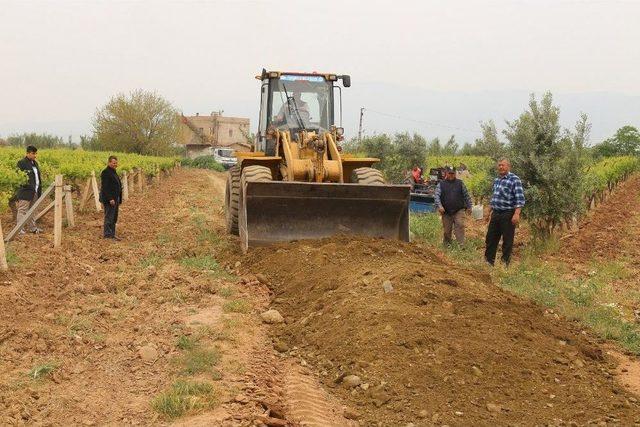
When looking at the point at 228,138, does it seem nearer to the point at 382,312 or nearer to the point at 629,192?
the point at 629,192

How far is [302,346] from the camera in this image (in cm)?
588

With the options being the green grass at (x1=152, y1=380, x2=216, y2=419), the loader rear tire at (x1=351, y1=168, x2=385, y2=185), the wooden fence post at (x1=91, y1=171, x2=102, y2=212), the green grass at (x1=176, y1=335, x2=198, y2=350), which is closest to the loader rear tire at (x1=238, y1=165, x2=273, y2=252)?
the loader rear tire at (x1=351, y1=168, x2=385, y2=185)

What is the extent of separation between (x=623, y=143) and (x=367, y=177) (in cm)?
6386

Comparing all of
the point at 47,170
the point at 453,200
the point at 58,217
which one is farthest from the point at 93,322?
the point at 47,170

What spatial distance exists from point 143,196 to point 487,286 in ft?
58.8

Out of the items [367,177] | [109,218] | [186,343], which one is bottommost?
[186,343]

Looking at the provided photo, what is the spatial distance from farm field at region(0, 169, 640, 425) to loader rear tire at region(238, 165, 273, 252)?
0.53m

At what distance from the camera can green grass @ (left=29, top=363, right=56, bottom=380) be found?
16.1 feet

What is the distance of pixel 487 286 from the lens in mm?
7406

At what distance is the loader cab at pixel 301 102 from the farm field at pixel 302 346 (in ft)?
8.89

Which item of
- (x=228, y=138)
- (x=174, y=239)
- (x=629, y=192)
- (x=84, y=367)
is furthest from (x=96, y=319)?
(x=228, y=138)

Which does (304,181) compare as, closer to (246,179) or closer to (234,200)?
(246,179)

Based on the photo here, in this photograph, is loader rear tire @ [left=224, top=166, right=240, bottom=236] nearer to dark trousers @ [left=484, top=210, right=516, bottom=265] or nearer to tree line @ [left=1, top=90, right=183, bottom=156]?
dark trousers @ [left=484, top=210, right=516, bottom=265]

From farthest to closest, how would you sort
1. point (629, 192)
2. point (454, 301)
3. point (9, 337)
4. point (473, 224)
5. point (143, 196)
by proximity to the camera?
point (629, 192) < point (143, 196) < point (473, 224) < point (454, 301) < point (9, 337)
